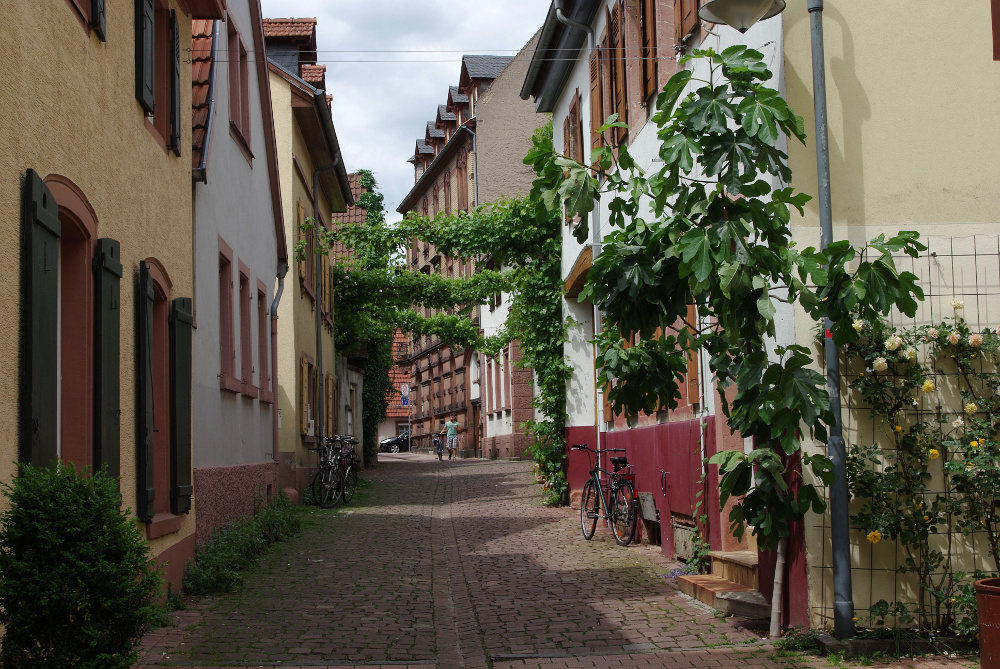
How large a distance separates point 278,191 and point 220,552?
7176mm

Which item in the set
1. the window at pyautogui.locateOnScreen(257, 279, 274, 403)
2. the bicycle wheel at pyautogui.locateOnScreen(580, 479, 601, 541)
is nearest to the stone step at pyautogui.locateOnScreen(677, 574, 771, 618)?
the bicycle wheel at pyautogui.locateOnScreen(580, 479, 601, 541)

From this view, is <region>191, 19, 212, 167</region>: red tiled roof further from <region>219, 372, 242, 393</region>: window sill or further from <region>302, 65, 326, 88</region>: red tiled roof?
<region>302, 65, 326, 88</region>: red tiled roof

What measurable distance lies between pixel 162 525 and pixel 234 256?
4795 millimetres

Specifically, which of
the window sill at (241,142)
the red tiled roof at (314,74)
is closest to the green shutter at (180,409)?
the window sill at (241,142)

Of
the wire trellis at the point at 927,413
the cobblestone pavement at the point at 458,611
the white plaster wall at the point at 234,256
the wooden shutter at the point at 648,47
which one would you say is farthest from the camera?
the wooden shutter at the point at 648,47

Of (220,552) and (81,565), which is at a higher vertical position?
(81,565)

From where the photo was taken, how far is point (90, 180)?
6480mm

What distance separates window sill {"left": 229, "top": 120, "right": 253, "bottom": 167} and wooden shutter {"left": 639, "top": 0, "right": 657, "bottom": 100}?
473 cm

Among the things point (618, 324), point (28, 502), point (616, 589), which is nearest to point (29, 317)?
point (28, 502)

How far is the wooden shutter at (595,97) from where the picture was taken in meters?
13.7

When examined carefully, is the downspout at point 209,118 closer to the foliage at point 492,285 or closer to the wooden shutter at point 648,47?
the wooden shutter at point 648,47

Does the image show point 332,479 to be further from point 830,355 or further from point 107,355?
point 830,355

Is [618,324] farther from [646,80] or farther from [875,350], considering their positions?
[646,80]

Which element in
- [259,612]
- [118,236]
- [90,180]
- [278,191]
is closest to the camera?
[90,180]
